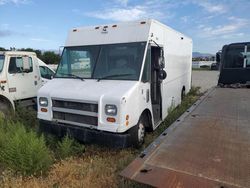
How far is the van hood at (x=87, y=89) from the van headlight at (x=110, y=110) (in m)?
0.17

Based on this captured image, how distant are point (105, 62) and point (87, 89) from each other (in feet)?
2.96

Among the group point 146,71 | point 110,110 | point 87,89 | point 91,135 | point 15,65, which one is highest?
point 15,65

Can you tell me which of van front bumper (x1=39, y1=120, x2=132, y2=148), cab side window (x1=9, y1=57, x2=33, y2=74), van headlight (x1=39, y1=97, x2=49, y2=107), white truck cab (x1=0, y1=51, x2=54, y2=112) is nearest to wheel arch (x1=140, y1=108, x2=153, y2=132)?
van front bumper (x1=39, y1=120, x2=132, y2=148)

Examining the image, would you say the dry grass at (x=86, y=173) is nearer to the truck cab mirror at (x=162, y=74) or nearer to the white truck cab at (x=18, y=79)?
the truck cab mirror at (x=162, y=74)

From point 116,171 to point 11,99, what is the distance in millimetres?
4847

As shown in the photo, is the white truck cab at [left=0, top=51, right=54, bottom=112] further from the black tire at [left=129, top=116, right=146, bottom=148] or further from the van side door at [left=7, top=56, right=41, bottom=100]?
the black tire at [left=129, top=116, right=146, bottom=148]

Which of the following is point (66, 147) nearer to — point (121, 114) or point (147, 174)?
point (121, 114)

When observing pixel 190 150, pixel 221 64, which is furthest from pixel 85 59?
pixel 221 64

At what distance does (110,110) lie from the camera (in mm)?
4660

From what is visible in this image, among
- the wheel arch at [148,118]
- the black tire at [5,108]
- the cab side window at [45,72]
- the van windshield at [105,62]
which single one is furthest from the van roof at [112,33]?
the cab side window at [45,72]

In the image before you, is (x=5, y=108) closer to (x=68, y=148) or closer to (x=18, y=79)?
(x=18, y=79)

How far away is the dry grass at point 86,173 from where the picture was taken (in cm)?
394

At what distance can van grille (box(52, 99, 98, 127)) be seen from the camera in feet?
15.9

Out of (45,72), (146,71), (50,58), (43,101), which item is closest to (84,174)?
(43,101)
